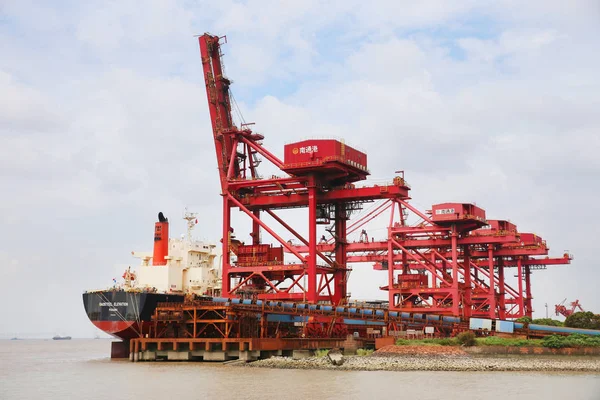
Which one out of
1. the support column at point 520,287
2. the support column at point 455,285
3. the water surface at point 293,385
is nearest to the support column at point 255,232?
the support column at point 455,285

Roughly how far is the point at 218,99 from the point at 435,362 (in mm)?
30469

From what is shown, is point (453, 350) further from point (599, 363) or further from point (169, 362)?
point (169, 362)

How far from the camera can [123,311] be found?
5338 cm

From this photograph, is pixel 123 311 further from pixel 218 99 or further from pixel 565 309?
pixel 565 309

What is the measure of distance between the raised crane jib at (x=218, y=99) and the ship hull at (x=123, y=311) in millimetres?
13350

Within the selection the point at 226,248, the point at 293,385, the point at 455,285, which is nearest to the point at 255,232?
the point at 226,248

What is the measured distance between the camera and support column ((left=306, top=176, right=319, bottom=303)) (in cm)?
5528

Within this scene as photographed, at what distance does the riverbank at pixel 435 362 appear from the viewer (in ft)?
132

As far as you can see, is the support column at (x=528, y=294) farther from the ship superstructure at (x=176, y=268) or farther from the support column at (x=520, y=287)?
the ship superstructure at (x=176, y=268)

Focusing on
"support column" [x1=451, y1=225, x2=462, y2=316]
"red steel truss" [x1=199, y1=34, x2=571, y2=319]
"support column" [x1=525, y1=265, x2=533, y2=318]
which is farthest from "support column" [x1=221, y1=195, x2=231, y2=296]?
"support column" [x1=525, y1=265, x2=533, y2=318]

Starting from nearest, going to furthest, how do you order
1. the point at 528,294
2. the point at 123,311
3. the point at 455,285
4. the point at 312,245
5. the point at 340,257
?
the point at 123,311
the point at 312,245
the point at 340,257
the point at 455,285
the point at 528,294

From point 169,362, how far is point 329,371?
12.5 meters

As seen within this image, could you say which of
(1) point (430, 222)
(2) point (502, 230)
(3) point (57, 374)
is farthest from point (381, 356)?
(2) point (502, 230)

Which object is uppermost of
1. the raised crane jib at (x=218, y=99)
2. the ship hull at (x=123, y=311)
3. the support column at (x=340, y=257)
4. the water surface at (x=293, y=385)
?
the raised crane jib at (x=218, y=99)
